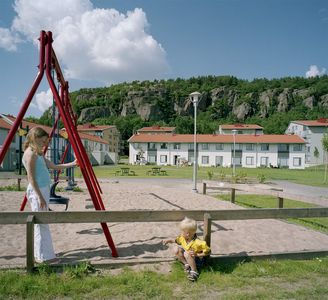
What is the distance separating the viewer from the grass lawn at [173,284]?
2.57m

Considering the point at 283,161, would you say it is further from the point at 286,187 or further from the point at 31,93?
the point at 31,93

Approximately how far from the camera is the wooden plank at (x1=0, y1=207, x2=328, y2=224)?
117 inches

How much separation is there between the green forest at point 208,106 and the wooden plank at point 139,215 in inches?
3515

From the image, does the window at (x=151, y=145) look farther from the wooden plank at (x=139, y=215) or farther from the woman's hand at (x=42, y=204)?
the woman's hand at (x=42, y=204)

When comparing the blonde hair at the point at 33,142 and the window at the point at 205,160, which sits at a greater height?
the blonde hair at the point at 33,142

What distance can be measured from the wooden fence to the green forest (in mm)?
89303

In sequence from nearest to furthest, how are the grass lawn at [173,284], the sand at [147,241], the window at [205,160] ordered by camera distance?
1. the grass lawn at [173,284]
2. the sand at [147,241]
3. the window at [205,160]

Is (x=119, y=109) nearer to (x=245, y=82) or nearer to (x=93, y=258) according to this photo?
(x=245, y=82)

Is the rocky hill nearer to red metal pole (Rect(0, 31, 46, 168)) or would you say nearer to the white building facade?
the white building facade

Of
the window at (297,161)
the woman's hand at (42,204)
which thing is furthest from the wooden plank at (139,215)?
the window at (297,161)

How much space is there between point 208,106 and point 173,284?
477 ft

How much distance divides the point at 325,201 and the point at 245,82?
15847 cm

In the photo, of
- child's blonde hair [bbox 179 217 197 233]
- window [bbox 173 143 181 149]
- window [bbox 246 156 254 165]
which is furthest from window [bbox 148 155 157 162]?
child's blonde hair [bbox 179 217 197 233]

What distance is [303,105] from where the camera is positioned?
368ft
